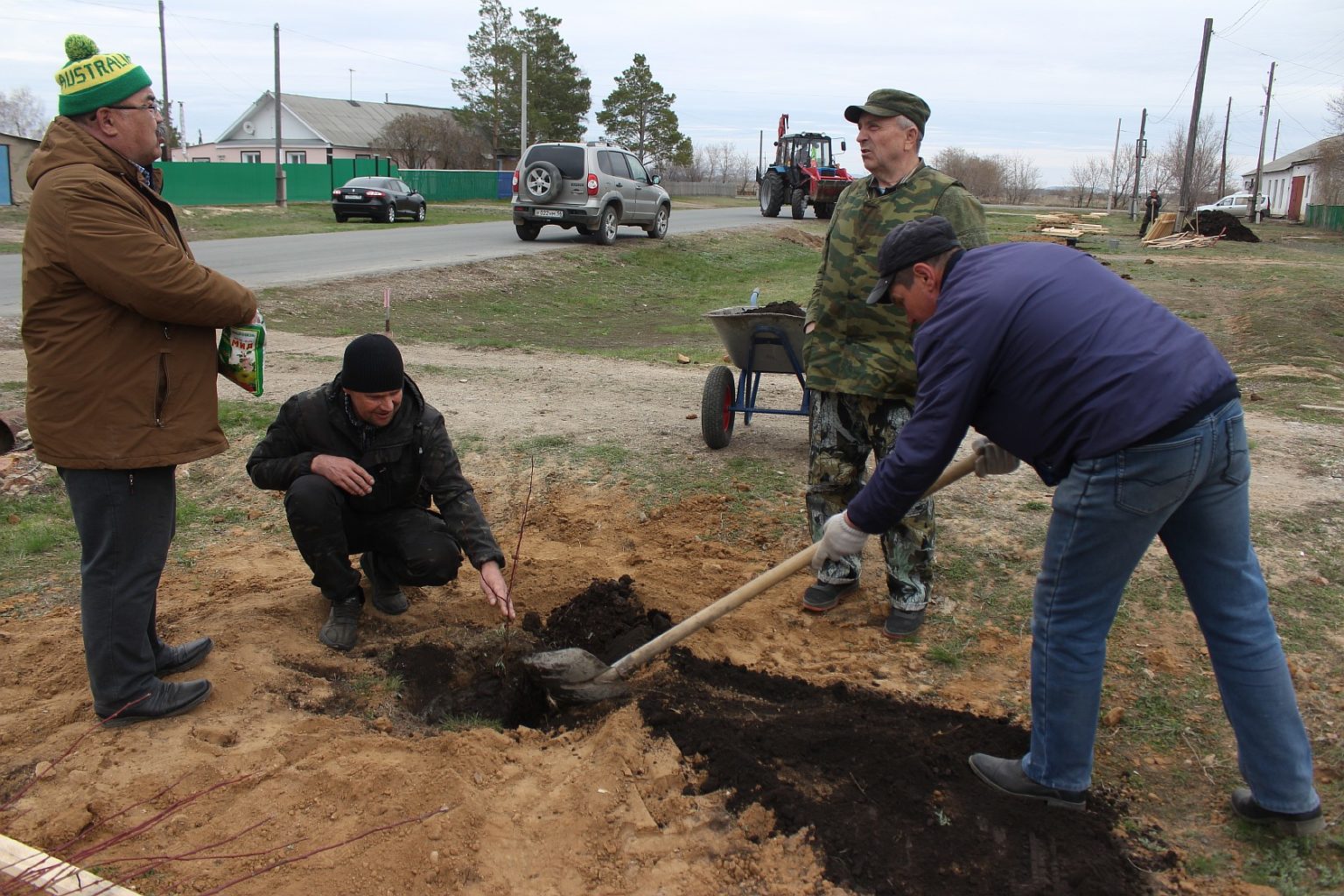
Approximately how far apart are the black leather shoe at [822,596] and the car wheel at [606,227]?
→ 15.6m

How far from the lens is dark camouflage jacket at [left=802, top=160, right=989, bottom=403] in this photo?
3752 mm

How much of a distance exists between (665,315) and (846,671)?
441 inches

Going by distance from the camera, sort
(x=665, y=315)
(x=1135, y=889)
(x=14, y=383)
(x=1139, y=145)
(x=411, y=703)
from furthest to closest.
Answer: (x=1139, y=145) → (x=665, y=315) → (x=14, y=383) → (x=411, y=703) → (x=1135, y=889)

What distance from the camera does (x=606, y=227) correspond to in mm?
19219

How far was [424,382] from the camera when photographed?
7.90 metres

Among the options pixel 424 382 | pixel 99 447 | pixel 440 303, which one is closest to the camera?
pixel 99 447

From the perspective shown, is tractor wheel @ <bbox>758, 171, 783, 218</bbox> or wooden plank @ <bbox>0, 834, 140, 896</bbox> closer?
wooden plank @ <bbox>0, 834, 140, 896</bbox>

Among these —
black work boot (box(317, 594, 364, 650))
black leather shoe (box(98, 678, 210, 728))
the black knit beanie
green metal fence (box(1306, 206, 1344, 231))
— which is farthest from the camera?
green metal fence (box(1306, 206, 1344, 231))

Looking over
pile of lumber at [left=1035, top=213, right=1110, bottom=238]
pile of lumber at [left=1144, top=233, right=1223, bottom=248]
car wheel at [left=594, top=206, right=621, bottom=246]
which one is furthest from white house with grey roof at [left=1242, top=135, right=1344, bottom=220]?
car wheel at [left=594, top=206, right=621, bottom=246]

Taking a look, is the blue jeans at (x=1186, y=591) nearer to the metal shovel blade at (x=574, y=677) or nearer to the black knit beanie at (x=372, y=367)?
the metal shovel blade at (x=574, y=677)

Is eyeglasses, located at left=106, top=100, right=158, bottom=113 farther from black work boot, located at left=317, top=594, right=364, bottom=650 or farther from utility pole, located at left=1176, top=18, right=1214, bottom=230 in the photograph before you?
utility pole, located at left=1176, top=18, right=1214, bottom=230

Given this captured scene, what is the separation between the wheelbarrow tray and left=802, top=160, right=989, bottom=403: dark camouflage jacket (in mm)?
1810

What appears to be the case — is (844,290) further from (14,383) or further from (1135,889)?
(14,383)

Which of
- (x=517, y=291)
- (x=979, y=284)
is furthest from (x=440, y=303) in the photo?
(x=979, y=284)
